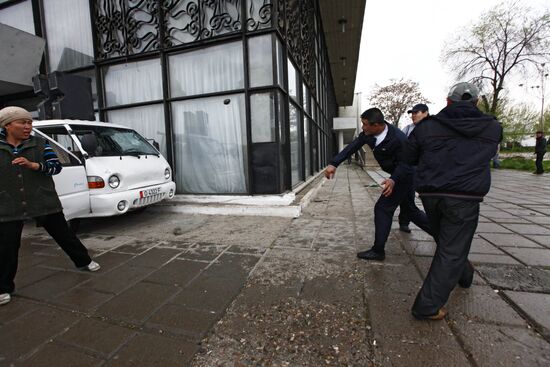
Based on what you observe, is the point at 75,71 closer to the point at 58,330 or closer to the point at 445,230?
the point at 58,330

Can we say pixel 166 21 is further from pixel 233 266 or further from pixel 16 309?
pixel 16 309

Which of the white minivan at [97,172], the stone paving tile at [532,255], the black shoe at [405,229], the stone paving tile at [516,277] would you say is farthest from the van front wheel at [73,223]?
the stone paving tile at [532,255]

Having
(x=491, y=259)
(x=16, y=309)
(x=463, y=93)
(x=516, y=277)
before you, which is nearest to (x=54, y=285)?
(x=16, y=309)

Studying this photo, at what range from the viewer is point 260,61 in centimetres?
585

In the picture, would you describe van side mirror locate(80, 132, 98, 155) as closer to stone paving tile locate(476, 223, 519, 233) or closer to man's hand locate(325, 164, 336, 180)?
man's hand locate(325, 164, 336, 180)

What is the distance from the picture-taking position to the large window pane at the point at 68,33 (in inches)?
288

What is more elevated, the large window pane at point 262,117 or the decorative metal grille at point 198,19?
the decorative metal grille at point 198,19

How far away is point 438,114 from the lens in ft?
6.75

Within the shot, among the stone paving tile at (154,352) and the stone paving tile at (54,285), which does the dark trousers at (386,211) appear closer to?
the stone paving tile at (154,352)

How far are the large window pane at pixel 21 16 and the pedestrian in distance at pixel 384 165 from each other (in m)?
9.82

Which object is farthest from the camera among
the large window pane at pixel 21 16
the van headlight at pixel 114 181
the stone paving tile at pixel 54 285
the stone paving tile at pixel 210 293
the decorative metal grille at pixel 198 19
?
the large window pane at pixel 21 16

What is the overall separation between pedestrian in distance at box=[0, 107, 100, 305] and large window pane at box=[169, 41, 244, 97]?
397 cm

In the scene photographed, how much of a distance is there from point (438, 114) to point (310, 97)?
333 inches

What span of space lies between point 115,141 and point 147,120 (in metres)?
1.79
